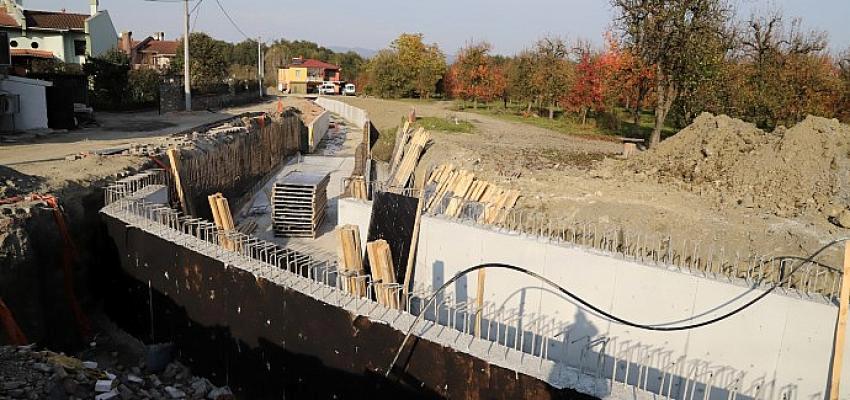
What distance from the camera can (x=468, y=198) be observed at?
421 inches

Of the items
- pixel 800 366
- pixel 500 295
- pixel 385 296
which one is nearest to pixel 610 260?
pixel 500 295

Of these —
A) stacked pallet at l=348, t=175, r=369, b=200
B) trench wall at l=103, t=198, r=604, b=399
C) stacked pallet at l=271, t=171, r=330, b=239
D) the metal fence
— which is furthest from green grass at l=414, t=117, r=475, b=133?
trench wall at l=103, t=198, r=604, b=399

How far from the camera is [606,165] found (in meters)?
13.9

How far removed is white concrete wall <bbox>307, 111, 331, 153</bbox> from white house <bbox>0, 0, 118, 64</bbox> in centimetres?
1697

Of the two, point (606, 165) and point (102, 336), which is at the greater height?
point (606, 165)

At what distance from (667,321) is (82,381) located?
642 centimetres

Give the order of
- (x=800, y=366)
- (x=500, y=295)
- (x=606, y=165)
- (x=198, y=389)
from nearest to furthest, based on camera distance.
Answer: (x=800, y=366) < (x=198, y=389) < (x=500, y=295) < (x=606, y=165)

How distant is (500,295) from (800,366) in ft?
11.8

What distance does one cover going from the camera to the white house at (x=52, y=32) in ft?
125

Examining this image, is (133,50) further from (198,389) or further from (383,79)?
(198,389)

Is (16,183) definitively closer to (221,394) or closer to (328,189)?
(221,394)

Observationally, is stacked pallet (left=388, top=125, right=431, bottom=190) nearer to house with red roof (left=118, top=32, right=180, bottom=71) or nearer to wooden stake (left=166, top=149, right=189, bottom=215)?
wooden stake (left=166, top=149, right=189, bottom=215)

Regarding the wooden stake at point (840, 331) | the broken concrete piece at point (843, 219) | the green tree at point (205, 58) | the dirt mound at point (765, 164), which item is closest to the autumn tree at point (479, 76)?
the green tree at point (205, 58)

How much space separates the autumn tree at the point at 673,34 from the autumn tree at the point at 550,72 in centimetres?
1506
